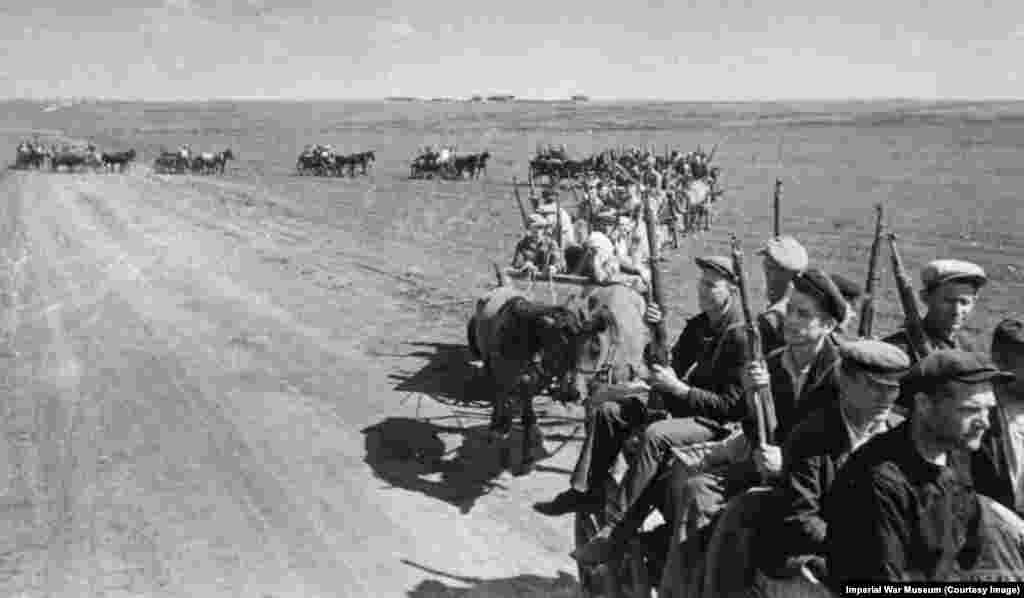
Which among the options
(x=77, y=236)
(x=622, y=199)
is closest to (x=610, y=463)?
(x=622, y=199)

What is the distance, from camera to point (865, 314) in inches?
238

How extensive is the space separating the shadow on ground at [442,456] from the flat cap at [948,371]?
4905 mm

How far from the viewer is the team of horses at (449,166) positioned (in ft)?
120

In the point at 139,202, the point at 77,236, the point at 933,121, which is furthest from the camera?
the point at 933,121

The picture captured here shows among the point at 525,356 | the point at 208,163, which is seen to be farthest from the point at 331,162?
the point at 525,356

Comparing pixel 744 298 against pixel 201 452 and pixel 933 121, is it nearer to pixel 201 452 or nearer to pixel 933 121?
pixel 201 452

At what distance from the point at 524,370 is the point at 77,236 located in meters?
17.5

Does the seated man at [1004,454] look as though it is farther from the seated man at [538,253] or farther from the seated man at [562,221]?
the seated man at [562,221]

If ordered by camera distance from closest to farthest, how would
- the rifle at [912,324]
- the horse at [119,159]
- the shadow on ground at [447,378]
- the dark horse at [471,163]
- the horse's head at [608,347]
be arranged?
the rifle at [912,324]
the horse's head at [608,347]
the shadow on ground at [447,378]
the dark horse at [471,163]
the horse at [119,159]

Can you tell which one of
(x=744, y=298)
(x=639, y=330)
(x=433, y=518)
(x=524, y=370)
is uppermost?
(x=744, y=298)

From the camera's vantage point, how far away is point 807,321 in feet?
13.7

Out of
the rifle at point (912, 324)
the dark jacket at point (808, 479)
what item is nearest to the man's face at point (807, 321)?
the dark jacket at point (808, 479)

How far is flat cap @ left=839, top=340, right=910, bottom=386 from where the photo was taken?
10.4ft

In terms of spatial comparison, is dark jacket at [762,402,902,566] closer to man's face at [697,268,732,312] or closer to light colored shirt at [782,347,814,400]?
light colored shirt at [782,347,814,400]
